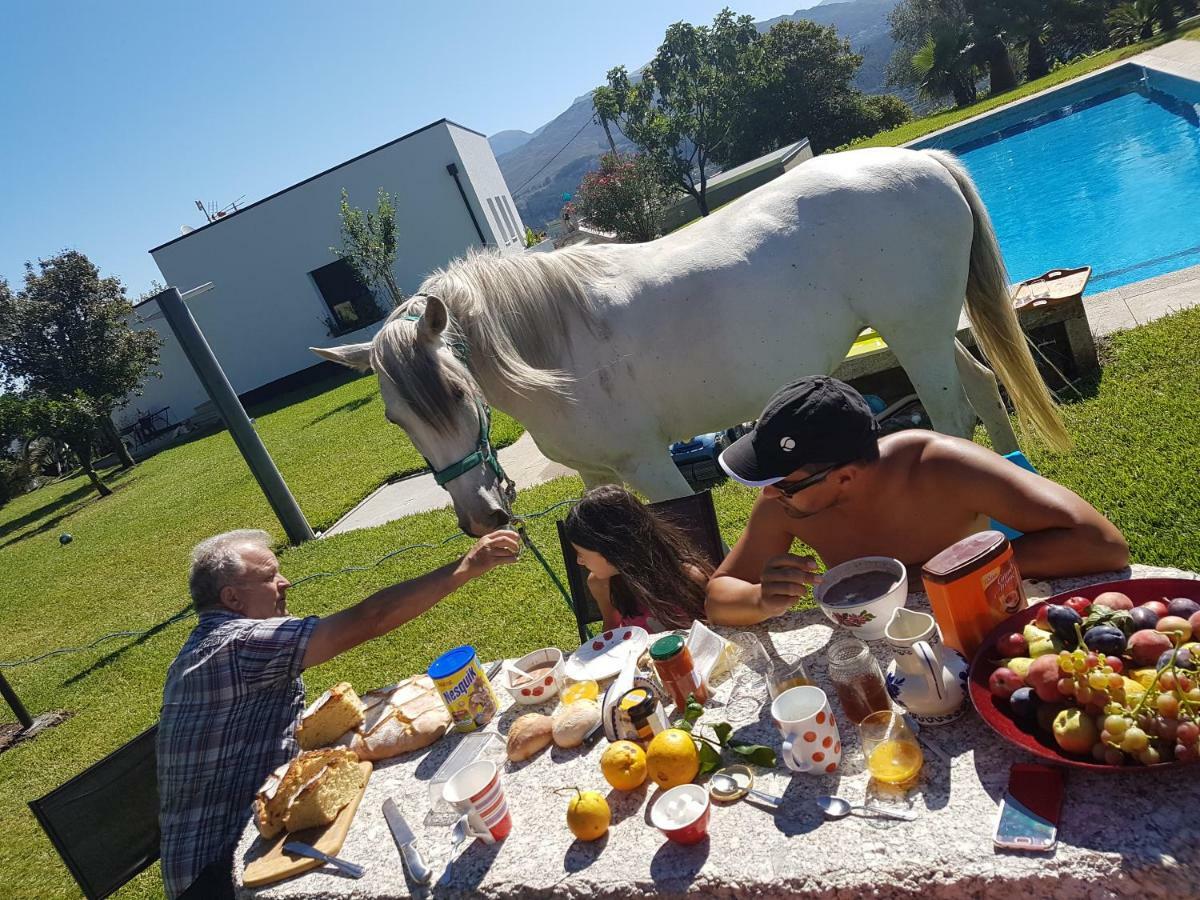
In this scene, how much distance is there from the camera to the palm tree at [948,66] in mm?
30109

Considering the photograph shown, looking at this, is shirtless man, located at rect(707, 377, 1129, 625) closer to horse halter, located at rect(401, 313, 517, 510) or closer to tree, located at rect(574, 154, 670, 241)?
horse halter, located at rect(401, 313, 517, 510)

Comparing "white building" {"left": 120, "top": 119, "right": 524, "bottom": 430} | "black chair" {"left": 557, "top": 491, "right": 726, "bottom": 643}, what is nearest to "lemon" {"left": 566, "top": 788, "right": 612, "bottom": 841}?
"black chair" {"left": 557, "top": 491, "right": 726, "bottom": 643}

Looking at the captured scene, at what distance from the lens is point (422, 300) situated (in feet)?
10.3

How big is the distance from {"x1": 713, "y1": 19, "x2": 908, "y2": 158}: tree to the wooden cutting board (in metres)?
41.1

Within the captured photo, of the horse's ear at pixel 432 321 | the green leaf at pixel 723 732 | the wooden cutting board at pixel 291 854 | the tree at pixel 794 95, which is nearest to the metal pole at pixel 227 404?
the horse's ear at pixel 432 321

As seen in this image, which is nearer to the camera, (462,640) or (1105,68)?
(462,640)

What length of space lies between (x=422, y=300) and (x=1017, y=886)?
2.78 meters

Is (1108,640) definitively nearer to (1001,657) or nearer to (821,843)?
(1001,657)

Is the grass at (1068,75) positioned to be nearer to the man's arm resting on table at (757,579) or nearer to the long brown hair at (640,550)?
the long brown hair at (640,550)

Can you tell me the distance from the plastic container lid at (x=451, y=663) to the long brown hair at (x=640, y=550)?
0.59 meters

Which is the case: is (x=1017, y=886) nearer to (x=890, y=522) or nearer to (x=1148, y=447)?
(x=890, y=522)

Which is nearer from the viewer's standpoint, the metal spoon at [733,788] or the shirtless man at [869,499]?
the metal spoon at [733,788]

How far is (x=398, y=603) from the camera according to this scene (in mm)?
2469

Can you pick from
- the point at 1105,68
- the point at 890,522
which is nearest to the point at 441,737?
the point at 890,522
